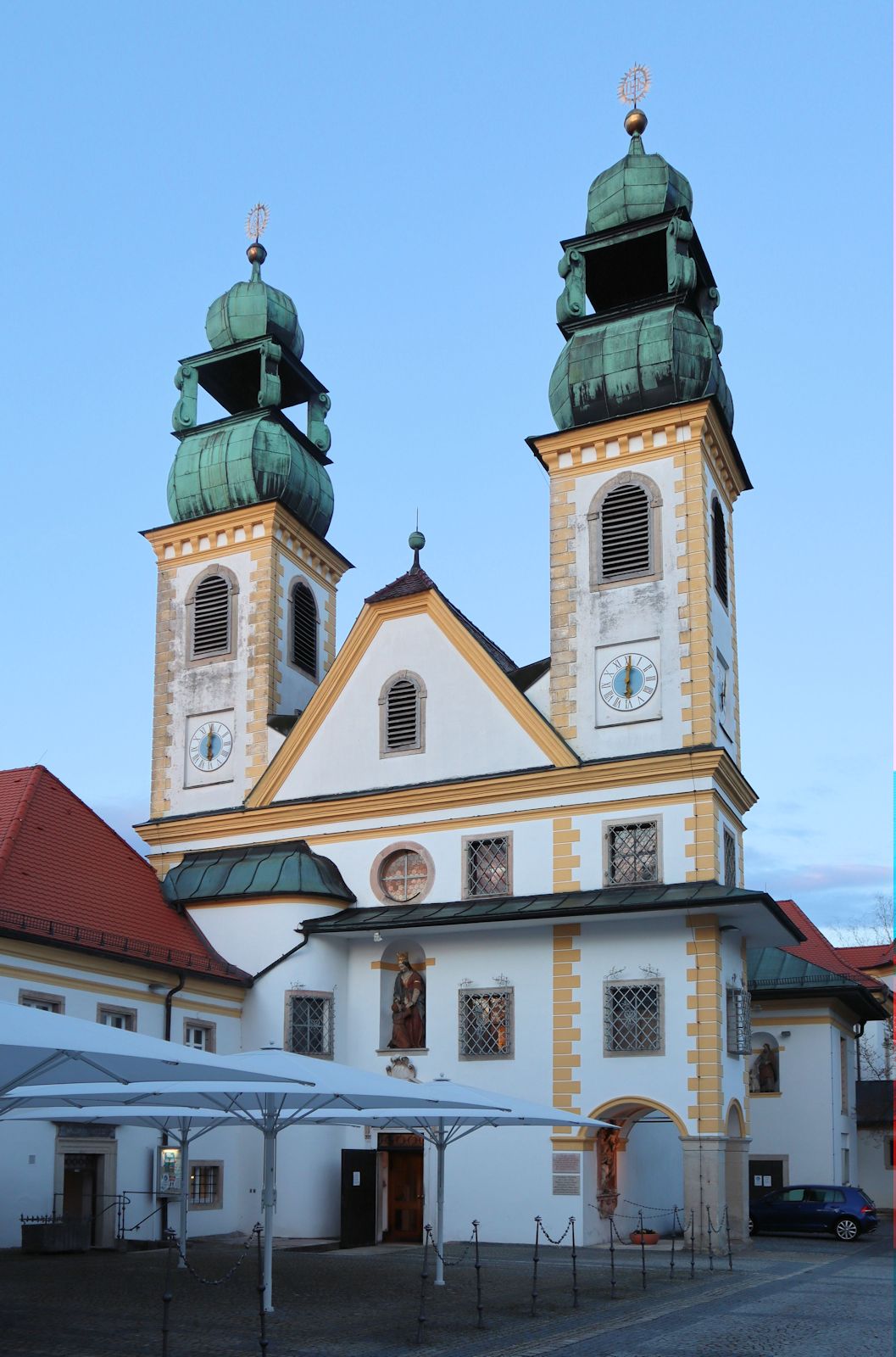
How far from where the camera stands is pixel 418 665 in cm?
3153

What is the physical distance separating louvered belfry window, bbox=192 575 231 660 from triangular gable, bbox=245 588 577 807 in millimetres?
4004

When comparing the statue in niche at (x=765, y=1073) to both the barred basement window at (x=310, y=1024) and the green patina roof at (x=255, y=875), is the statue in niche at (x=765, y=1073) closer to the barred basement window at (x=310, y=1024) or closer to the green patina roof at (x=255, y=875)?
the barred basement window at (x=310, y=1024)

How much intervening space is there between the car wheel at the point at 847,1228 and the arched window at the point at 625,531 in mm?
14113

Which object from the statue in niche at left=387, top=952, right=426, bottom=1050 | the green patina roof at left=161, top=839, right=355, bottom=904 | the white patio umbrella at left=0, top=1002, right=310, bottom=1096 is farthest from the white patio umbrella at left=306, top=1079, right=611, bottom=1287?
the green patina roof at left=161, top=839, right=355, bottom=904

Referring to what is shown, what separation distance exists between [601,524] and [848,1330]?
58.8 ft

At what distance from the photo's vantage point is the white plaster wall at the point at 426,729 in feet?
99.1

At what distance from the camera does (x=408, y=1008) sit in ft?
98.1

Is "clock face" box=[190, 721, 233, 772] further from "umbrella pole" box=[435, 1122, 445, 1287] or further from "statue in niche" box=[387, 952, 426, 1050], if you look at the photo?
"umbrella pole" box=[435, 1122, 445, 1287]

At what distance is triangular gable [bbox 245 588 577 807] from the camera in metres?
30.5

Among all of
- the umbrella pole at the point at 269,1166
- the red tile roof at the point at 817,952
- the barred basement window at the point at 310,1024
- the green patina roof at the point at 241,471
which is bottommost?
the umbrella pole at the point at 269,1166

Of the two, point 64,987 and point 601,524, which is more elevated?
point 601,524

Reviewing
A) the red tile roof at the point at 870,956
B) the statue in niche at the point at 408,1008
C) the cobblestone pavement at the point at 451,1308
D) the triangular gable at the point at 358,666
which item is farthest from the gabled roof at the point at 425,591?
the red tile roof at the point at 870,956

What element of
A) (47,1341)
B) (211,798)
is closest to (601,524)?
(211,798)

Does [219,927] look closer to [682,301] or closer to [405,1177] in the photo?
[405,1177]
